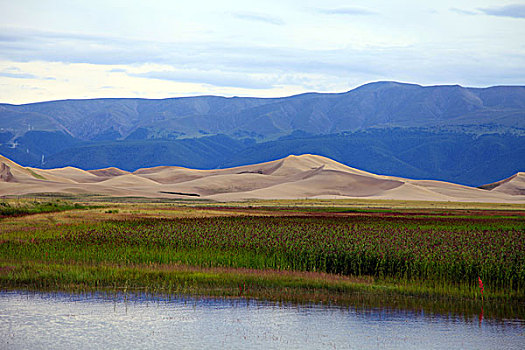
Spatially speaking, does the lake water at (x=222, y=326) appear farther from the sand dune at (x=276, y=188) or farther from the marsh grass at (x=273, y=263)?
the sand dune at (x=276, y=188)

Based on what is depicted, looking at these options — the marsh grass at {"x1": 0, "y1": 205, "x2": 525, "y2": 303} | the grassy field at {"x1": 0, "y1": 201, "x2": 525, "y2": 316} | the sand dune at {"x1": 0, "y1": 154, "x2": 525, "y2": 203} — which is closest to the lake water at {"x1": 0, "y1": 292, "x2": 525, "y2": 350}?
the grassy field at {"x1": 0, "y1": 201, "x2": 525, "y2": 316}

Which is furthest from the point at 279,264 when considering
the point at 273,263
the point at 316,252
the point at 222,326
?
the point at 222,326

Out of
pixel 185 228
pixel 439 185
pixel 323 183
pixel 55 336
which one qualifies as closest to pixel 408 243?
pixel 185 228

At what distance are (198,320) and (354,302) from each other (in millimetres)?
5462

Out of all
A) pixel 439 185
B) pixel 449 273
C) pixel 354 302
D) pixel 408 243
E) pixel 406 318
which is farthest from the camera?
pixel 439 185

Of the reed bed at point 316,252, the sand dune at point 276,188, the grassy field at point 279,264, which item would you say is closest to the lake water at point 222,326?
the grassy field at point 279,264

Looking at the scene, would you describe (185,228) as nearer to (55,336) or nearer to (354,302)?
(354,302)

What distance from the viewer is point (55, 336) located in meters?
17.8

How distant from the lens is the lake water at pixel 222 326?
17609 millimetres

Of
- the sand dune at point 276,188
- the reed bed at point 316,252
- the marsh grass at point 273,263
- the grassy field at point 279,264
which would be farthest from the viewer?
the sand dune at point 276,188

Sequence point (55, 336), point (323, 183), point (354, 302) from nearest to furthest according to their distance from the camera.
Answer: point (55, 336) < point (354, 302) < point (323, 183)

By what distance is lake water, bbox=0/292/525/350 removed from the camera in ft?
57.8

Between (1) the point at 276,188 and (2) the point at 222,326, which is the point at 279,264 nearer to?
(2) the point at 222,326

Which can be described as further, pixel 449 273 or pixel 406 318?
pixel 449 273
